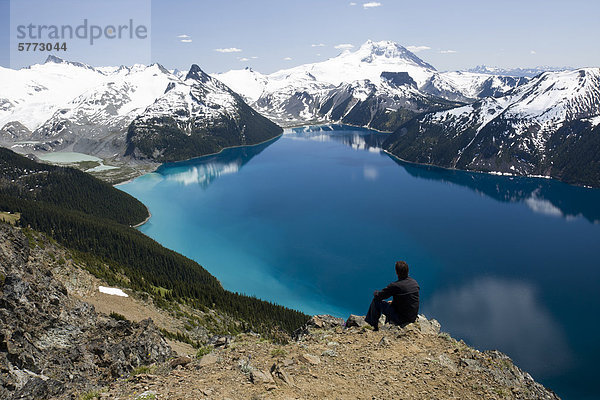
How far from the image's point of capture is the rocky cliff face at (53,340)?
19.1m

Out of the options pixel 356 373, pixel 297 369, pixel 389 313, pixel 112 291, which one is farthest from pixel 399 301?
pixel 112 291

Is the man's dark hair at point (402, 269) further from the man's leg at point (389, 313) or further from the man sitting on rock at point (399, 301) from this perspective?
the man's leg at point (389, 313)

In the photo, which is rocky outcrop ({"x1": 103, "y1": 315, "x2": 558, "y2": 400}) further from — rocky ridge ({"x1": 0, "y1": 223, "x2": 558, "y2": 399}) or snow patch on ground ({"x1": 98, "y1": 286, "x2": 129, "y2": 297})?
snow patch on ground ({"x1": 98, "y1": 286, "x2": 129, "y2": 297})

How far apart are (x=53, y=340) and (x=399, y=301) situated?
25009 mm

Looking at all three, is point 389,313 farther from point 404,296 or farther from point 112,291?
point 112,291

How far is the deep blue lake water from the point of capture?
58.8 metres

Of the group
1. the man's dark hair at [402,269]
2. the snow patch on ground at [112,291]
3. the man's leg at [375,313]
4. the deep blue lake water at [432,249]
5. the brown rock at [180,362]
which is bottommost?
the deep blue lake water at [432,249]

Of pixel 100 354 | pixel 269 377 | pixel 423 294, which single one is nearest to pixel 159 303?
pixel 100 354

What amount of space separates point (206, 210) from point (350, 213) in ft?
165

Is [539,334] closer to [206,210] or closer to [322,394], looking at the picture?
[322,394]

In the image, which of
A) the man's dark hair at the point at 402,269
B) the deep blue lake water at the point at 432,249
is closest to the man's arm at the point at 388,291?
the man's dark hair at the point at 402,269

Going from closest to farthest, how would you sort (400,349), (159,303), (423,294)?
(400,349) < (159,303) < (423,294)

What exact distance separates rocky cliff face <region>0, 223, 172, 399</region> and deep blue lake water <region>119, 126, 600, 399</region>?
41.7 m

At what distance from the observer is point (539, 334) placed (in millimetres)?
57406
